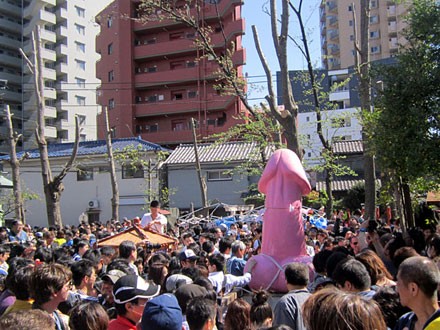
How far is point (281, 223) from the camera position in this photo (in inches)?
277

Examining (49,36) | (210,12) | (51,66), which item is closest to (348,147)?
(210,12)

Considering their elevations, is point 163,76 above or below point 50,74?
below

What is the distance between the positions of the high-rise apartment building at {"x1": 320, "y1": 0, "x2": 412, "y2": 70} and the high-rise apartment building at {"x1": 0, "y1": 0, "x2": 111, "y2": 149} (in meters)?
31.2

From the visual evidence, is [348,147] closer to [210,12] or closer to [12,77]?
[210,12]

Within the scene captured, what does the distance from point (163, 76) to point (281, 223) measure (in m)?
37.6

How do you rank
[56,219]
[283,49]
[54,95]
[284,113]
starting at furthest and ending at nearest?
1. [54,95]
2. [56,219]
3. [283,49]
4. [284,113]

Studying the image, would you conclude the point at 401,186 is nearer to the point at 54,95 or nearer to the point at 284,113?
the point at 284,113

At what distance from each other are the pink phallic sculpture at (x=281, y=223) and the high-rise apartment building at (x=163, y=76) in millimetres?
33066

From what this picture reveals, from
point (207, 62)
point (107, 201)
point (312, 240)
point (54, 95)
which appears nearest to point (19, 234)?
point (312, 240)

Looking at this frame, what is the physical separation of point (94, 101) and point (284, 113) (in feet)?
155

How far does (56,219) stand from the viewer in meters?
15.3

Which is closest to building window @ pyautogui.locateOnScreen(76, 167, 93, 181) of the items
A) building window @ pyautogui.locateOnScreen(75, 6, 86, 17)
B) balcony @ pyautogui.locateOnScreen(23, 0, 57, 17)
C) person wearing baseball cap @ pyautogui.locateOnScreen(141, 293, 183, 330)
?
balcony @ pyautogui.locateOnScreen(23, 0, 57, 17)

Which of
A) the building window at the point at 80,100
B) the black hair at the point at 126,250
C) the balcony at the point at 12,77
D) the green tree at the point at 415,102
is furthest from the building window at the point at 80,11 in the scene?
the black hair at the point at 126,250

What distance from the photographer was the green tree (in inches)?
311
